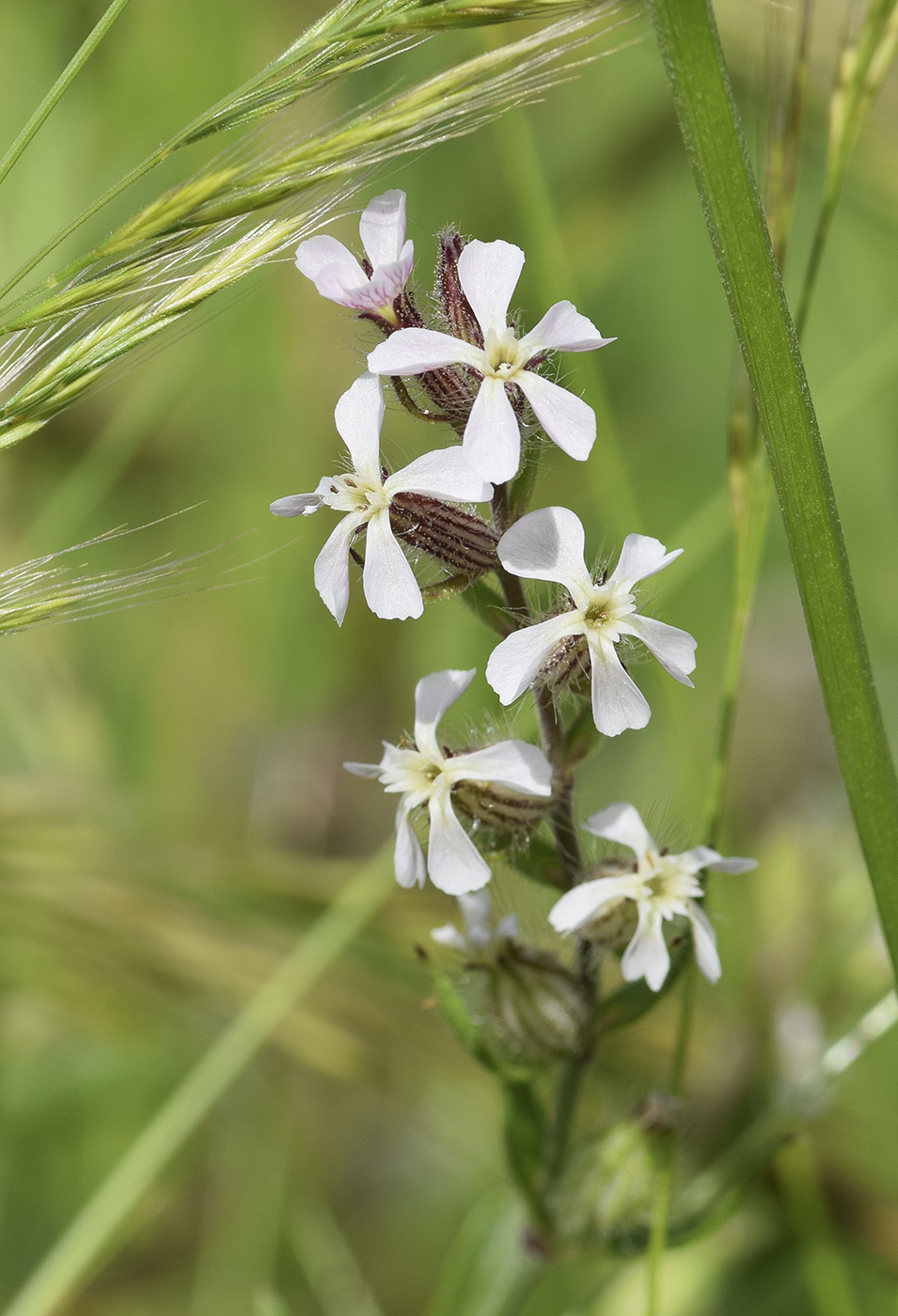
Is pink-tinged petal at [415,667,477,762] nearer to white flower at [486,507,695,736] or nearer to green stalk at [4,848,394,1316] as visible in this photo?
white flower at [486,507,695,736]

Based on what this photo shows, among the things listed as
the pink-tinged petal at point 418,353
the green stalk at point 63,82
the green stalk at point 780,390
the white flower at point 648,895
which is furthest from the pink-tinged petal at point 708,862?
the green stalk at point 63,82

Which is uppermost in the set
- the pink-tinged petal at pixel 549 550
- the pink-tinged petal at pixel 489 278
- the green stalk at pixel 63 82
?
the green stalk at pixel 63 82

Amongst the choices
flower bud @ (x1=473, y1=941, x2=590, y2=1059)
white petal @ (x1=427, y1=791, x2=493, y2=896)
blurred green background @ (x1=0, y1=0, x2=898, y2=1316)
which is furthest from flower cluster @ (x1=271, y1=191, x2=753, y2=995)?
blurred green background @ (x1=0, y1=0, x2=898, y2=1316)

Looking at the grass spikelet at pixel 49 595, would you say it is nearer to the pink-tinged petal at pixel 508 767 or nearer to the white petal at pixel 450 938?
the pink-tinged petal at pixel 508 767

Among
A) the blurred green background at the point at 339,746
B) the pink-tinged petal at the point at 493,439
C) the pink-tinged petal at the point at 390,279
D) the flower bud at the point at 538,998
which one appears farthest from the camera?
the blurred green background at the point at 339,746

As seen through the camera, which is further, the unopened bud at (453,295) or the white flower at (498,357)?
the unopened bud at (453,295)

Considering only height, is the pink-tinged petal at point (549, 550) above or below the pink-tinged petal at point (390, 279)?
below

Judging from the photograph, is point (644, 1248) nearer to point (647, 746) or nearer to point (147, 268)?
point (147, 268)

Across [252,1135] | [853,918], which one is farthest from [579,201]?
[252,1135]
